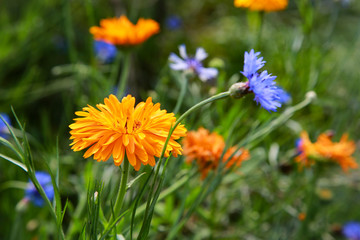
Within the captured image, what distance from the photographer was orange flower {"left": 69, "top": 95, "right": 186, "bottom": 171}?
386 mm

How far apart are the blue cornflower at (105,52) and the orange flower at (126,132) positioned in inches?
41.1

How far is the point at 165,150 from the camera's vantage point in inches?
14.8

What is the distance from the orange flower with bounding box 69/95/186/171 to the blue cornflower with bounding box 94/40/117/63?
1044mm

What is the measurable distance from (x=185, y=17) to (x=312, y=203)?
1.47 meters

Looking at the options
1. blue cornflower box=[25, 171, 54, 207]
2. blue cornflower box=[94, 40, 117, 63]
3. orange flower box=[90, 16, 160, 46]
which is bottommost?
blue cornflower box=[25, 171, 54, 207]

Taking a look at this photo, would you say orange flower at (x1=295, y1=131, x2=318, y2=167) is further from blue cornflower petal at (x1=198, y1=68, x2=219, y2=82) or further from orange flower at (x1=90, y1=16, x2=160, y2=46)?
orange flower at (x1=90, y1=16, x2=160, y2=46)

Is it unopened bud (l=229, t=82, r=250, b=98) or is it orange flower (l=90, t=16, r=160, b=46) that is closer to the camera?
unopened bud (l=229, t=82, r=250, b=98)

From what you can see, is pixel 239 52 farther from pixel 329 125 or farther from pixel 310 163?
pixel 310 163

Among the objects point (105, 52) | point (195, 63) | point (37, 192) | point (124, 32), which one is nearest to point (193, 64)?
point (195, 63)

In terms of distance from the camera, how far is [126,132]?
0.40 meters

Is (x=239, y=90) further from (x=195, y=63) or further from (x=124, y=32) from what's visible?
(x=124, y=32)

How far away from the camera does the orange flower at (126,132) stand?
0.39 metres

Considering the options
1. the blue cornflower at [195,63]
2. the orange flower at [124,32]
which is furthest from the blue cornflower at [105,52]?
the blue cornflower at [195,63]

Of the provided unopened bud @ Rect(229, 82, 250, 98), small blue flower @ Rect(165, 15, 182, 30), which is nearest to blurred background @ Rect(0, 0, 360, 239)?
small blue flower @ Rect(165, 15, 182, 30)
